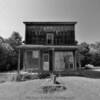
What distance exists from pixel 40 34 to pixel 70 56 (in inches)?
233

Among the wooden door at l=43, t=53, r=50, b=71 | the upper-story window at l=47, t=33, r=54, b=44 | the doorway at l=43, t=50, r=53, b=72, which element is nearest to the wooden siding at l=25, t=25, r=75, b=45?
the upper-story window at l=47, t=33, r=54, b=44

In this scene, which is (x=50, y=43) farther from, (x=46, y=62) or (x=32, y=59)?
(x=32, y=59)

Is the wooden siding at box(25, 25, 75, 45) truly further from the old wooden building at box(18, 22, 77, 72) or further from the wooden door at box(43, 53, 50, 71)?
the wooden door at box(43, 53, 50, 71)

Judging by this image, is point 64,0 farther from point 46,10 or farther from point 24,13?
point 24,13

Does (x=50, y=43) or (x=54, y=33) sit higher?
(x=54, y=33)

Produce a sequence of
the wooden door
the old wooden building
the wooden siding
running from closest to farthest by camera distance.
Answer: the old wooden building → the wooden door → the wooden siding

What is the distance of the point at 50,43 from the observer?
1694 cm

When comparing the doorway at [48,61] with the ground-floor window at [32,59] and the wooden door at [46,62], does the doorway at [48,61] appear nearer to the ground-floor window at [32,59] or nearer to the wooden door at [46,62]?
the wooden door at [46,62]

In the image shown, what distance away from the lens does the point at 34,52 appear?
625 inches

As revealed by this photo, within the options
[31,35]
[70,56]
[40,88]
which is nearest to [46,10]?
[31,35]

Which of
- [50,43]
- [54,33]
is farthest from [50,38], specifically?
[54,33]

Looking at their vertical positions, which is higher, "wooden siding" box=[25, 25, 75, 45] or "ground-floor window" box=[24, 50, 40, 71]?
"wooden siding" box=[25, 25, 75, 45]

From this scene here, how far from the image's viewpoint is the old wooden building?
15.9 meters

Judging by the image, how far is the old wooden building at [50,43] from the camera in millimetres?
15898
